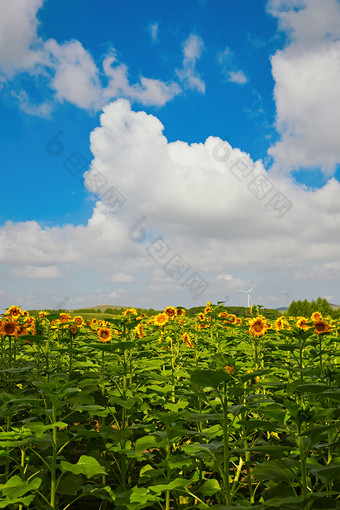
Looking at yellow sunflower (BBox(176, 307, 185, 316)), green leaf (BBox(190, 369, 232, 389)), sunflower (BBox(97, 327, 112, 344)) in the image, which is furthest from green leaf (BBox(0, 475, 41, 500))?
yellow sunflower (BBox(176, 307, 185, 316))

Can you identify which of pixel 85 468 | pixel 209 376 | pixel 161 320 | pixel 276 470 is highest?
pixel 161 320

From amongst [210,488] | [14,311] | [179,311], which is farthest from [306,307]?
[210,488]

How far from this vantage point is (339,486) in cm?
290

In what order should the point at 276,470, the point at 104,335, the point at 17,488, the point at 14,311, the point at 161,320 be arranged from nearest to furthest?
1. the point at 276,470
2. the point at 17,488
3. the point at 104,335
4. the point at 14,311
5. the point at 161,320

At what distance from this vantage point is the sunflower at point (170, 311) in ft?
26.3

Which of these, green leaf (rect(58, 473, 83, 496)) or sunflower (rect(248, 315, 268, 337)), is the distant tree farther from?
green leaf (rect(58, 473, 83, 496))

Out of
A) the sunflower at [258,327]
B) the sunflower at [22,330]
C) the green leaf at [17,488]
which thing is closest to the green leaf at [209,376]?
the green leaf at [17,488]

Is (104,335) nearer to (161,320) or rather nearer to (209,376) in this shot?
(161,320)

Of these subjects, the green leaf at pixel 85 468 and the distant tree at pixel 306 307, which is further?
the distant tree at pixel 306 307

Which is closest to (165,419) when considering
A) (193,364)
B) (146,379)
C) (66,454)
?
(146,379)

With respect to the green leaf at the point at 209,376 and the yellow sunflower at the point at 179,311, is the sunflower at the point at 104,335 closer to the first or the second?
the yellow sunflower at the point at 179,311

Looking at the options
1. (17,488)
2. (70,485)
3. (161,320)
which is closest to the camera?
(17,488)

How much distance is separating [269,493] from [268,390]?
3730 mm

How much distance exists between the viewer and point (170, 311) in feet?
26.5
